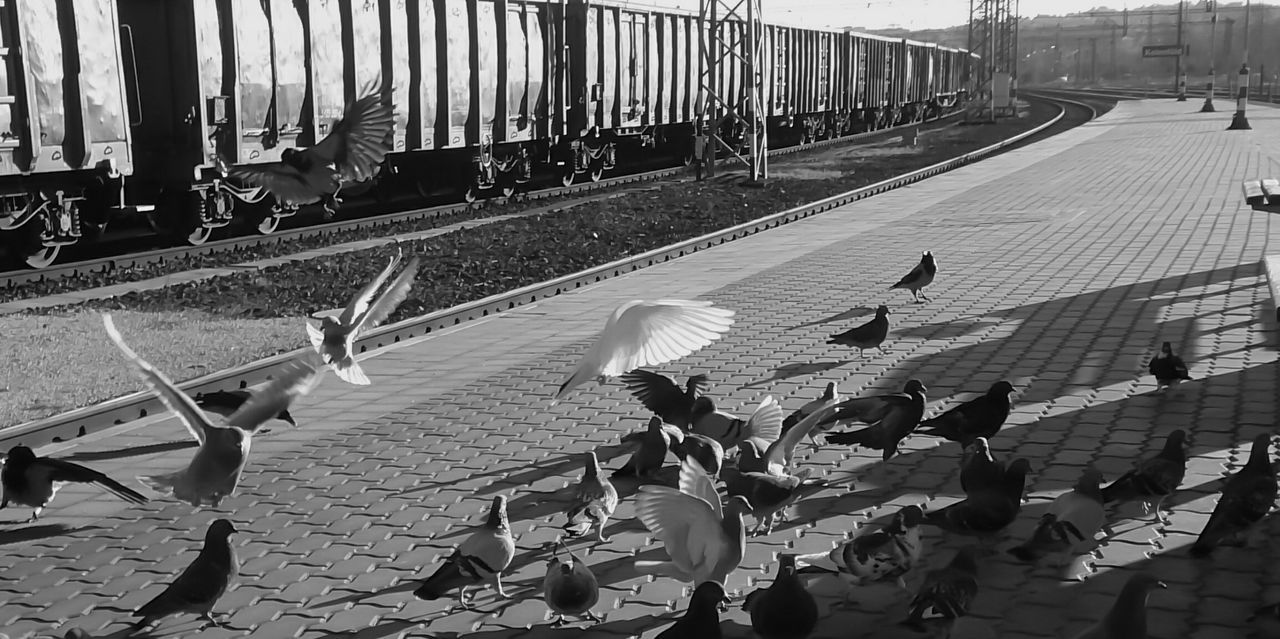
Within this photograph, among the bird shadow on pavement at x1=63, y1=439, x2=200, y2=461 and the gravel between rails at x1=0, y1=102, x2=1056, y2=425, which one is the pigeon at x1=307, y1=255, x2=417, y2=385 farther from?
the gravel between rails at x1=0, y1=102, x2=1056, y2=425

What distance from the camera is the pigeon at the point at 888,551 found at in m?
4.78

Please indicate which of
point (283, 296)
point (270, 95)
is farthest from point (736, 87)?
point (283, 296)

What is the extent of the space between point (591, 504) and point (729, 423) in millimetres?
1152

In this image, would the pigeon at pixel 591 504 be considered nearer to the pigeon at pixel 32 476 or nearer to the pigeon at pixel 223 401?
the pigeon at pixel 223 401

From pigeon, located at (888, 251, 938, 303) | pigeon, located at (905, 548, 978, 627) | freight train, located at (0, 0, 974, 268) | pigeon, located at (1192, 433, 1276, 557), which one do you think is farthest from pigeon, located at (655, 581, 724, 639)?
pigeon, located at (888, 251, 938, 303)

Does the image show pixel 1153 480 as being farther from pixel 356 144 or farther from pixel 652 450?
pixel 356 144

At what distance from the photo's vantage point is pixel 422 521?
6105 millimetres

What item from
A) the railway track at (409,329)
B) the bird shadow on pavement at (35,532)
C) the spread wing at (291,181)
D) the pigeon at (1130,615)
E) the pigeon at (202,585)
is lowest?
the bird shadow on pavement at (35,532)

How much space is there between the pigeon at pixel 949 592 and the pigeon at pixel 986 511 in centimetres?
53

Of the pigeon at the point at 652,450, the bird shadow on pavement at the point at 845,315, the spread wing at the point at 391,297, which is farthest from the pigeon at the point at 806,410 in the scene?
the bird shadow on pavement at the point at 845,315

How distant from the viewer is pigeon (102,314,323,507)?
4305mm

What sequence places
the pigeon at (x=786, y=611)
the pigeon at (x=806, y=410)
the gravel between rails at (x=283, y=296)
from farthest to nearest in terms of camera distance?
1. the gravel between rails at (x=283, y=296)
2. the pigeon at (x=806, y=410)
3. the pigeon at (x=786, y=611)

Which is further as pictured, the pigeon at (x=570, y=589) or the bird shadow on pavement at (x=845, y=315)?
the bird shadow on pavement at (x=845, y=315)

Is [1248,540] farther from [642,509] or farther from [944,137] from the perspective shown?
[944,137]
